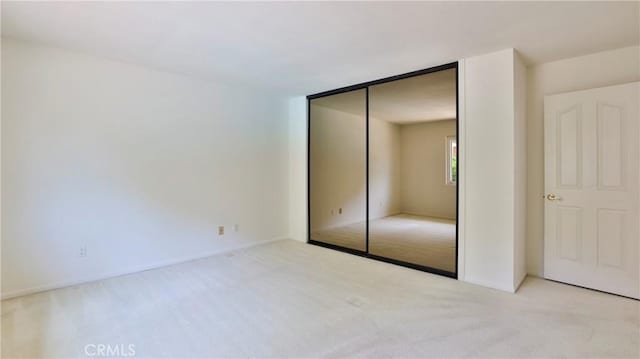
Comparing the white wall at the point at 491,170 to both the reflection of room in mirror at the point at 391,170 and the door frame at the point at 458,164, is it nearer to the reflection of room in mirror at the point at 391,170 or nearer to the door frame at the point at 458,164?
the door frame at the point at 458,164

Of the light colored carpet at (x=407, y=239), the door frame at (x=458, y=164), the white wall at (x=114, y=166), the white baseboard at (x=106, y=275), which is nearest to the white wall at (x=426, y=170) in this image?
the light colored carpet at (x=407, y=239)

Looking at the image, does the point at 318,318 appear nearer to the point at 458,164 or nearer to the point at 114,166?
the point at 458,164

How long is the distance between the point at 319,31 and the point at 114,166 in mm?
2568

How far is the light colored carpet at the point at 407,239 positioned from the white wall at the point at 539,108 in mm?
885

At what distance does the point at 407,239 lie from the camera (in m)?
5.09

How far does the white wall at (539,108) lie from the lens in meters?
3.11

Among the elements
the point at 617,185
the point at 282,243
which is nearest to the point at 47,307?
the point at 282,243

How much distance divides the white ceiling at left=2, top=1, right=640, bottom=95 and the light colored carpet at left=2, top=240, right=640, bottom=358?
2275 mm

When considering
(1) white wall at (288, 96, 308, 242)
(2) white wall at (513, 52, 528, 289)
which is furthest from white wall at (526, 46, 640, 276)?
(1) white wall at (288, 96, 308, 242)

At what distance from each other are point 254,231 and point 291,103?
213cm

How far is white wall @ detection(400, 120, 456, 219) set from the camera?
24.0 ft

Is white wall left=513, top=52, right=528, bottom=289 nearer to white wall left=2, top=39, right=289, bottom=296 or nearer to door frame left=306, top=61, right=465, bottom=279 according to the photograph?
door frame left=306, top=61, right=465, bottom=279

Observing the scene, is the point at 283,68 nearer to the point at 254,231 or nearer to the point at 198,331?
the point at 254,231

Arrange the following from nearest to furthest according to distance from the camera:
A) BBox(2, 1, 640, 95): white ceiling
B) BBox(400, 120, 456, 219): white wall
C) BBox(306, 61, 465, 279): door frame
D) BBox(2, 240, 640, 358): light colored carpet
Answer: BBox(2, 240, 640, 358): light colored carpet, BBox(2, 1, 640, 95): white ceiling, BBox(306, 61, 465, 279): door frame, BBox(400, 120, 456, 219): white wall
